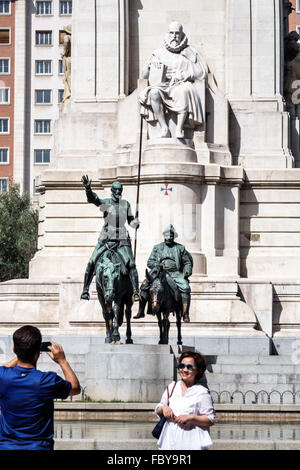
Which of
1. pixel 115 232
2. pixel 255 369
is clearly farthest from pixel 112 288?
pixel 255 369

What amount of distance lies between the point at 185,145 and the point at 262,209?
3.11 m

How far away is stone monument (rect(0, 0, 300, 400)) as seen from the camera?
36438 mm

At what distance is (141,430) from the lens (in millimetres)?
22078

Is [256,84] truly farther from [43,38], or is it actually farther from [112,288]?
[43,38]

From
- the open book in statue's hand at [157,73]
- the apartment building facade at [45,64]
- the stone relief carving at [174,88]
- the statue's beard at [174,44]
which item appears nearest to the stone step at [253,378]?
the stone relief carving at [174,88]

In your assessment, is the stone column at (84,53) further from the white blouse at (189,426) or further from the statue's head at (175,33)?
the white blouse at (189,426)

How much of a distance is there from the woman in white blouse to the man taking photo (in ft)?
3.93

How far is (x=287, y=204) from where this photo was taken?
38531 millimetres

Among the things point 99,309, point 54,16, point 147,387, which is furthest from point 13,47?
point 147,387

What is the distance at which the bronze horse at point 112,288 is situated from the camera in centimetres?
2703

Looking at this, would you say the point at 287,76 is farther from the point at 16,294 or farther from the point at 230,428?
the point at 230,428

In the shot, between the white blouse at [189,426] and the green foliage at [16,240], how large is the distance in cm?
5188

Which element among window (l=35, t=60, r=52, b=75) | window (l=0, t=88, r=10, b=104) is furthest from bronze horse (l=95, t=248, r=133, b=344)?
window (l=35, t=60, r=52, b=75)

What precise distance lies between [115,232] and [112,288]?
1.34 meters
